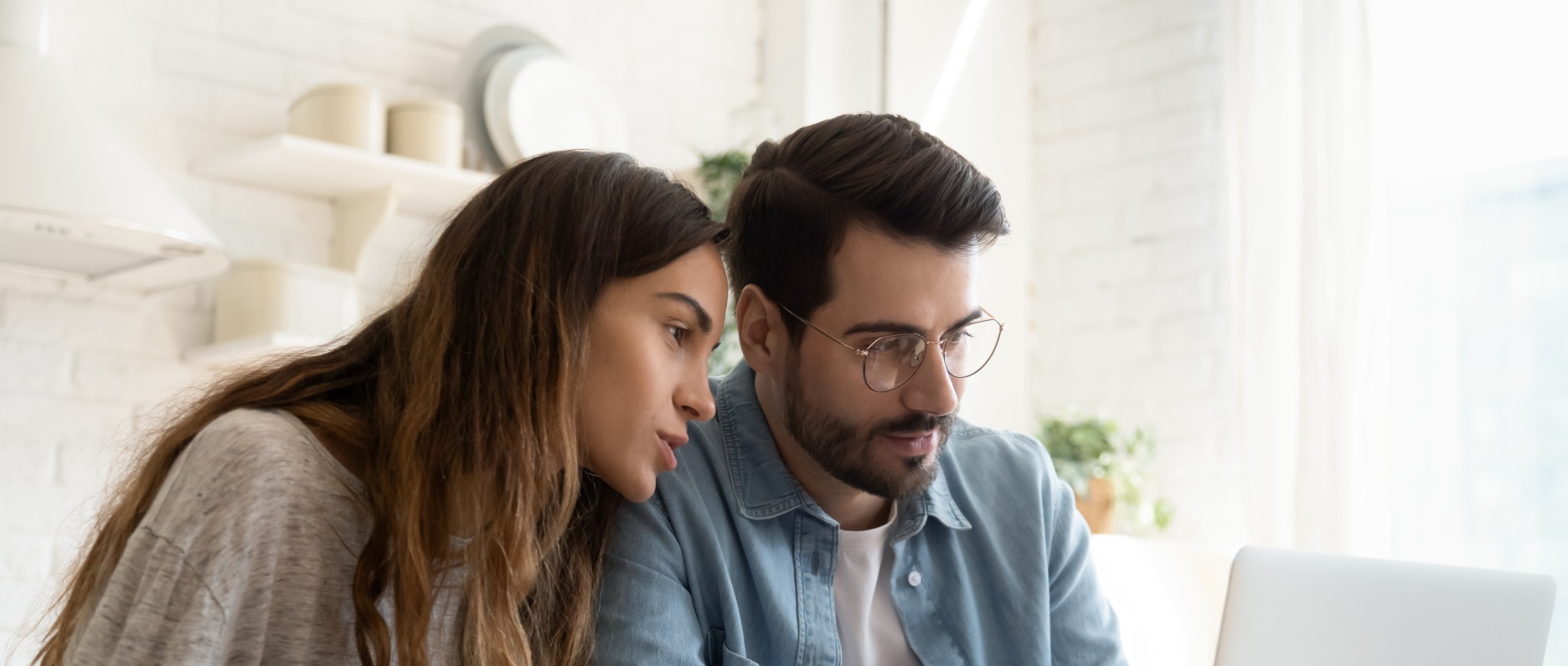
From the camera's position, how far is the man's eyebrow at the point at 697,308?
49.5 inches

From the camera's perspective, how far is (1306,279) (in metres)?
2.77

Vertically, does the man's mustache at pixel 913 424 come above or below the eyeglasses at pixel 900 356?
below

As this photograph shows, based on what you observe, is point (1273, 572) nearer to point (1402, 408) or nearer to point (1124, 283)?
point (1402, 408)

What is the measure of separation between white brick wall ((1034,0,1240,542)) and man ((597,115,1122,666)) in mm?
1634

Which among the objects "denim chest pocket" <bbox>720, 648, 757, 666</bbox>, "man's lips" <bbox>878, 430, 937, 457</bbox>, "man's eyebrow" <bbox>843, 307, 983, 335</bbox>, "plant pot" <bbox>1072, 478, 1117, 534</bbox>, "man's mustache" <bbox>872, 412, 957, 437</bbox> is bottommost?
"denim chest pocket" <bbox>720, 648, 757, 666</bbox>

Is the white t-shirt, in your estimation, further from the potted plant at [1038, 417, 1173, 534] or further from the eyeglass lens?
the potted plant at [1038, 417, 1173, 534]

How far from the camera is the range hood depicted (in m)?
1.98

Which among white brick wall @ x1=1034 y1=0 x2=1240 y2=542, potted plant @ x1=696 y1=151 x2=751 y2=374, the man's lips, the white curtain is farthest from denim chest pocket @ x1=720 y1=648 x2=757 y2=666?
white brick wall @ x1=1034 y1=0 x2=1240 y2=542

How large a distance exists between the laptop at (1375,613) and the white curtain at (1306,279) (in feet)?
5.09

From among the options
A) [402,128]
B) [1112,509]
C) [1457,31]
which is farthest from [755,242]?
[1457,31]

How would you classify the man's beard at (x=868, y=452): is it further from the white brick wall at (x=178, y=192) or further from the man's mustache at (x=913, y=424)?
the white brick wall at (x=178, y=192)

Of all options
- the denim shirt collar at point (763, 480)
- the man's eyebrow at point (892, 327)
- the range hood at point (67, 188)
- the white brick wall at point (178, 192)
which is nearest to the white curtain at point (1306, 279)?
the denim shirt collar at point (763, 480)

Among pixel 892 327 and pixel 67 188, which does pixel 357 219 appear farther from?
pixel 892 327

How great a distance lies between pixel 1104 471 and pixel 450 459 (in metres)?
2.00
